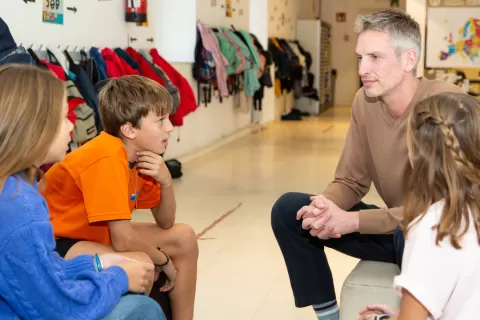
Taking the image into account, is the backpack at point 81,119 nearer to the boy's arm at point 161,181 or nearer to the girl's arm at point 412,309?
the boy's arm at point 161,181

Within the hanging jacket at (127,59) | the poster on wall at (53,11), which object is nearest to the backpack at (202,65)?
the hanging jacket at (127,59)

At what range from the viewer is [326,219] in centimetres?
246

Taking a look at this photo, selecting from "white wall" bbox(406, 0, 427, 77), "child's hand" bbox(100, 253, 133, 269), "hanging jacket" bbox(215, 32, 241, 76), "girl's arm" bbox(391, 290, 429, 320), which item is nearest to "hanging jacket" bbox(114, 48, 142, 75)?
"hanging jacket" bbox(215, 32, 241, 76)

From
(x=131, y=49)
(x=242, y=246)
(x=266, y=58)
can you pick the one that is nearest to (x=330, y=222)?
(x=242, y=246)

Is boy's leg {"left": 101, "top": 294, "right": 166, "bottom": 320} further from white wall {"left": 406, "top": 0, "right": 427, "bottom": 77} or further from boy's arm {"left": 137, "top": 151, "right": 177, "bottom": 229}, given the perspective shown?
white wall {"left": 406, "top": 0, "right": 427, "bottom": 77}

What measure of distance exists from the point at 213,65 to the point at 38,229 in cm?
673

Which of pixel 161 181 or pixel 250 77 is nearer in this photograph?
pixel 161 181

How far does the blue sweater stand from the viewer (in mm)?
1586

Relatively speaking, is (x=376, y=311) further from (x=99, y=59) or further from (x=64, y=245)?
(x=99, y=59)

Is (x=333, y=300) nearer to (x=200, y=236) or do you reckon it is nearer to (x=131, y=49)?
(x=200, y=236)

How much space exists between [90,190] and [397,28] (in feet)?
3.72

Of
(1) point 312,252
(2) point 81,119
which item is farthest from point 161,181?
(2) point 81,119

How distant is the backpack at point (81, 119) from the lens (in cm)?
468

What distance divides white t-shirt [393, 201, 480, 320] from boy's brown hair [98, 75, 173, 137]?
3.88 feet
